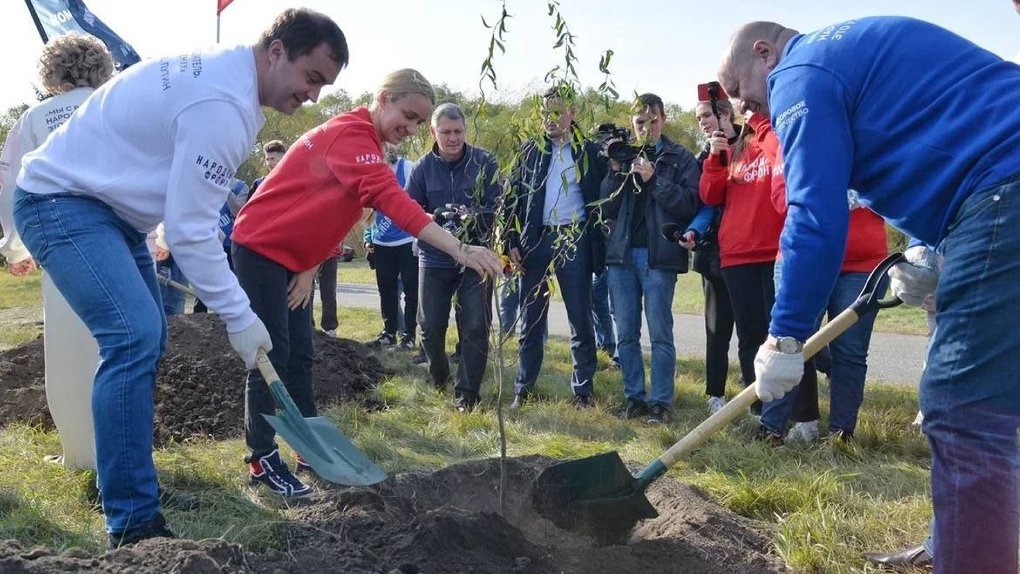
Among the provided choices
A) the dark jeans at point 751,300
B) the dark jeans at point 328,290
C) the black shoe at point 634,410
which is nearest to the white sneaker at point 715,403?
the black shoe at point 634,410

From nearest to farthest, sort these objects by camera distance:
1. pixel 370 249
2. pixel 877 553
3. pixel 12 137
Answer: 1. pixel 877 553
2. pixel 12 137
3. pixel 370 249

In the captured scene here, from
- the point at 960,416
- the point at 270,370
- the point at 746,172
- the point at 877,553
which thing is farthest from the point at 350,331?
Answer: the point at 960,416

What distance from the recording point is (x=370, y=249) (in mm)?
8555

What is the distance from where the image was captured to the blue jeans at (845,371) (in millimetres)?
4371

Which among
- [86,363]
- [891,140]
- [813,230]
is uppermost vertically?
[891,140]

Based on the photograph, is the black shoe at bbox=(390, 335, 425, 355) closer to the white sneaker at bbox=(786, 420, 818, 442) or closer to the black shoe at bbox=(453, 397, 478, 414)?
the black shoe at bbox=(453, 397, 478, 414)

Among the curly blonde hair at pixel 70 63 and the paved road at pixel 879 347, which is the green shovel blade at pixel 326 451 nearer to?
the curly blonde hair at pixel 70 63

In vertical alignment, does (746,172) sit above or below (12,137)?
below

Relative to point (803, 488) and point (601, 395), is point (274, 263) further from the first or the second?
point (601, 395)

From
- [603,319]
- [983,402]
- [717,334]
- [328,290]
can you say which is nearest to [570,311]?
[717,334]

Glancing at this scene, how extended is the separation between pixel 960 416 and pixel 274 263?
8.74 feet

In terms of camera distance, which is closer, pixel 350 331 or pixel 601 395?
pixel 601 395

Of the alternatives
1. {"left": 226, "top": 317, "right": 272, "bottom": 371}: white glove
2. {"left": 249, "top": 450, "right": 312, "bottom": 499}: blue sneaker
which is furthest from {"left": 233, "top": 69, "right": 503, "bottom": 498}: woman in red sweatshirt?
{"left": 226, "top": 317, "right": 272, "bottom": 371}: white glove

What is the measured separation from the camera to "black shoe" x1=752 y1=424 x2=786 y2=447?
14.4 ft
